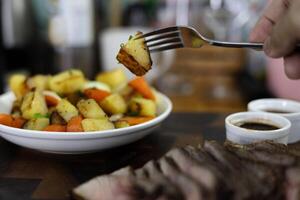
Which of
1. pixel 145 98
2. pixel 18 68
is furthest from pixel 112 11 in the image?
pixel 145 98

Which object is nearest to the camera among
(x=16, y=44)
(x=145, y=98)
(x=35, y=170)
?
(x=35, y=170)

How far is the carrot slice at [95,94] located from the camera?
3.78 feet

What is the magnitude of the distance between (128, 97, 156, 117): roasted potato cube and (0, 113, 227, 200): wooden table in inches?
3.4

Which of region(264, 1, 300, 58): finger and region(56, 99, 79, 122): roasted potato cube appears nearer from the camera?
region(264, 1, 300, 58): finger

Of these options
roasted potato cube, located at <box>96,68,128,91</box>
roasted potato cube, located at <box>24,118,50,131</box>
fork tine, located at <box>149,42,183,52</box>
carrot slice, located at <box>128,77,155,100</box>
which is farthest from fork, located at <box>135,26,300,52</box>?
roasted potato cube, located at <box>24,118,50,131</box>

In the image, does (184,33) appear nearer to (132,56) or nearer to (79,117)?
(132,56)

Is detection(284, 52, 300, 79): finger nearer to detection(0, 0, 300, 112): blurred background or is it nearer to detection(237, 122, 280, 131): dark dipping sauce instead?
detection(237, 122, 280, 131): dark dipping sauce

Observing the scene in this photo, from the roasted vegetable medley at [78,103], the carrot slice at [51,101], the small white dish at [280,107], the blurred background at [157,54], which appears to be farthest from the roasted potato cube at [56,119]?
the blurred background at [157,54]

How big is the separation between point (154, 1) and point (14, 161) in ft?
6.86

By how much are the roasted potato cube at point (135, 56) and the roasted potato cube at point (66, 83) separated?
0.85 ft

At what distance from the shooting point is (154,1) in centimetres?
291

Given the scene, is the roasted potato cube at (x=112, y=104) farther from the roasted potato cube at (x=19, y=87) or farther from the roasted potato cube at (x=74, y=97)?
the roasted potato cube at (x=19, y=87)

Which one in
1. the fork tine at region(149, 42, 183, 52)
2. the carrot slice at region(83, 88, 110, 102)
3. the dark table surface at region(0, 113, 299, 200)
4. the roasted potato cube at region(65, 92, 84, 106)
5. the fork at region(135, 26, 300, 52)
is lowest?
the dark table surface at region(0, 113, 299, 200)

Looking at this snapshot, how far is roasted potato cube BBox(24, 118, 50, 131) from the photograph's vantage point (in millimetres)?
1055
